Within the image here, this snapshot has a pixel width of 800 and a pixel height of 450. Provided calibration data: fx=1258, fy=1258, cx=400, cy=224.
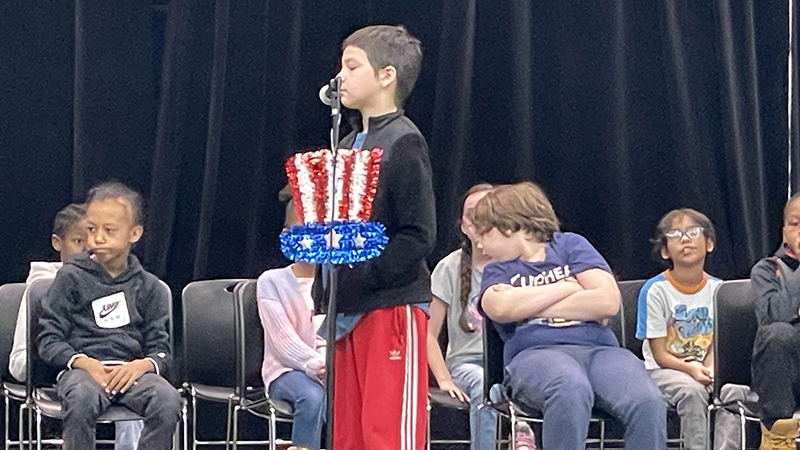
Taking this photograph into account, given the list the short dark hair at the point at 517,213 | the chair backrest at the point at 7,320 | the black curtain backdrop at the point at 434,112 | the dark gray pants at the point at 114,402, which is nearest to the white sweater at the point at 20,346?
the chair backrest at the point at 7,320

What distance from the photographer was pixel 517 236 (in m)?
3.98

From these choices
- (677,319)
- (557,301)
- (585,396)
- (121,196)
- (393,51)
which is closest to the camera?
(393,51)

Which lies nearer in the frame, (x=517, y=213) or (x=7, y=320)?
(x=517, y=213)

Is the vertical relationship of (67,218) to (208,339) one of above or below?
above

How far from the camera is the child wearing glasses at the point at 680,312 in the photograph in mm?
4648

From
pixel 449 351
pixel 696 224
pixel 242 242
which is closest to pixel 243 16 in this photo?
pixel 242 242

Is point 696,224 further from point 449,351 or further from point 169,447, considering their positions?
point 169,447

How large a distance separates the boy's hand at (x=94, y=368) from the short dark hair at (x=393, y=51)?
4.95ft

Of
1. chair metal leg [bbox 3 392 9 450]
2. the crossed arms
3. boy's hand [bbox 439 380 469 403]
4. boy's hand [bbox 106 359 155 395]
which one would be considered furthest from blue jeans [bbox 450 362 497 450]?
chair metal leg [bbox 3 392 9 450]

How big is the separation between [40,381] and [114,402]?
0.37 meters

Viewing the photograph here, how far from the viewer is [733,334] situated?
439cm

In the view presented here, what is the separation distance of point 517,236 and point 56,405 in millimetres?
1697

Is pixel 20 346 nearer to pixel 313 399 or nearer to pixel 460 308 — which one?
pixel 313 399

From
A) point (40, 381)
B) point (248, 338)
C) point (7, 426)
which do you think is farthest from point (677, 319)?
point (7, 426)
